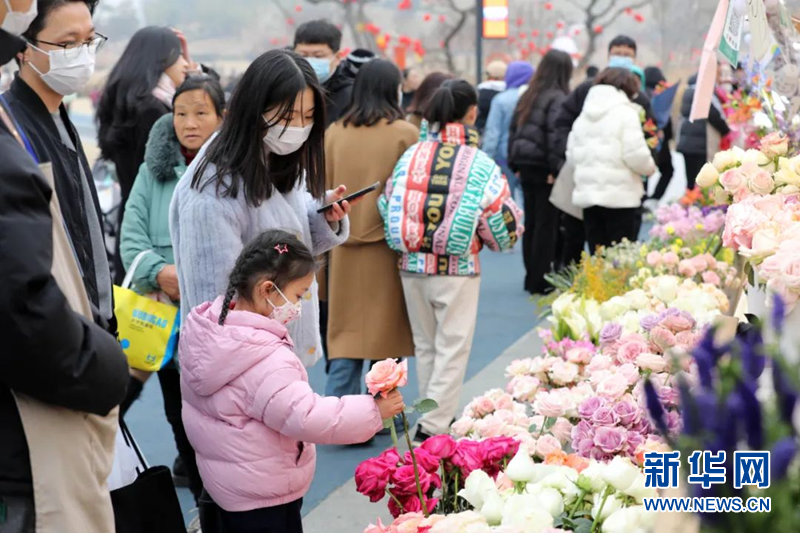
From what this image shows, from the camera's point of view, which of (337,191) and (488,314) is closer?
(337,191)

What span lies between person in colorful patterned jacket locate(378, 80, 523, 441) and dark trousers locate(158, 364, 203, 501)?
46.4 inches

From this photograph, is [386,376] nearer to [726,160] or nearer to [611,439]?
[611,439]

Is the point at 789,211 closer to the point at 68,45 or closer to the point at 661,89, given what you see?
the point at 68,45

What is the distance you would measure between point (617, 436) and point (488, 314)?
5.75 m

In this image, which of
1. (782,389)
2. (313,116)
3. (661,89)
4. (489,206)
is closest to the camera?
(782,389)

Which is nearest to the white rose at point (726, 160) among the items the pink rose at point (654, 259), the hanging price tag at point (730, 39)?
the hanging price tag at point (730, 39)

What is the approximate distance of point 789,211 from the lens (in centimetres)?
249

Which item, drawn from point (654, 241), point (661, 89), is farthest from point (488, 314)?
point (661, 89)

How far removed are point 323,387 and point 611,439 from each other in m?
3.79

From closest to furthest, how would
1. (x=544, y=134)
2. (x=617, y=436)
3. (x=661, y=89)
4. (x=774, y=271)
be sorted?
(x=774, y=271), (x=617, y=436), (x=544, y=134), (x=661, y=89)

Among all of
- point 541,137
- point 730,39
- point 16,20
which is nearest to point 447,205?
point 730,39

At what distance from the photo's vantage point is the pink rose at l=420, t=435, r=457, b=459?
2258 mm

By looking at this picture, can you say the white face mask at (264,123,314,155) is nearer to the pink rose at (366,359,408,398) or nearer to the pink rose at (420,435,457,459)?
the pink rose at (366,359,408,398)

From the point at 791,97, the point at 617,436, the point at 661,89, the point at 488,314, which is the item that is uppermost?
the point at 791,97
